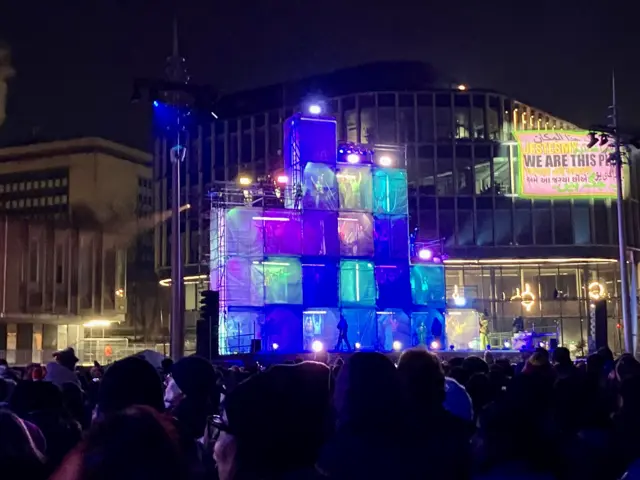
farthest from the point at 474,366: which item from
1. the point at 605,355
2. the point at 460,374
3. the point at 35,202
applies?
the point at 35,202

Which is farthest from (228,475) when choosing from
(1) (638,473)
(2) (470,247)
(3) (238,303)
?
(2) (470,247)

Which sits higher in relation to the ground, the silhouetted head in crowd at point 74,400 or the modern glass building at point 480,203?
the modern glass building at point 480,203

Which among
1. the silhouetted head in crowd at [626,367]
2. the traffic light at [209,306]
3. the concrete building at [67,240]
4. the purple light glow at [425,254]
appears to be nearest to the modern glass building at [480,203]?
the concrete building at [67,240]

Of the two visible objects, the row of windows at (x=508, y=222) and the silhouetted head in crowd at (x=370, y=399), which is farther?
the row of windows at (x=508, y=222)

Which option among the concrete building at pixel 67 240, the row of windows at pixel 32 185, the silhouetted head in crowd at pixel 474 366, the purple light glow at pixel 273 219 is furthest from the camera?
the row of windows at pixel 32 185

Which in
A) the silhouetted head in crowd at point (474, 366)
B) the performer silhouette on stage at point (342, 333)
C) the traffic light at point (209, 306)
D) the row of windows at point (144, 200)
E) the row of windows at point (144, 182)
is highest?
the row of windows at point (144, 182)

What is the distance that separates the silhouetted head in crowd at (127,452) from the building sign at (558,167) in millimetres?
43072

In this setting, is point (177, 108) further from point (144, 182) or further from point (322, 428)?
point (144, 182)

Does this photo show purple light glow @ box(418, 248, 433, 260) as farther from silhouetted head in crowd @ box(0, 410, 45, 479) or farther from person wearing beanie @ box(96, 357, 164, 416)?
silhouetted head in crowd @ box(0, 410, 45, 479)

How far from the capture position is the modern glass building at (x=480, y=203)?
44531 mm

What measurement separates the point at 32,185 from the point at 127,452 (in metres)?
66.1

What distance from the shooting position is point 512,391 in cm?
420

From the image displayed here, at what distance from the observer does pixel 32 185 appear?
2510 inches

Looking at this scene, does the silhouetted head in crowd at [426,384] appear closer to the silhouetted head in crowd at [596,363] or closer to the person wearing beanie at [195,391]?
the person wearing beanie at [195,391]
